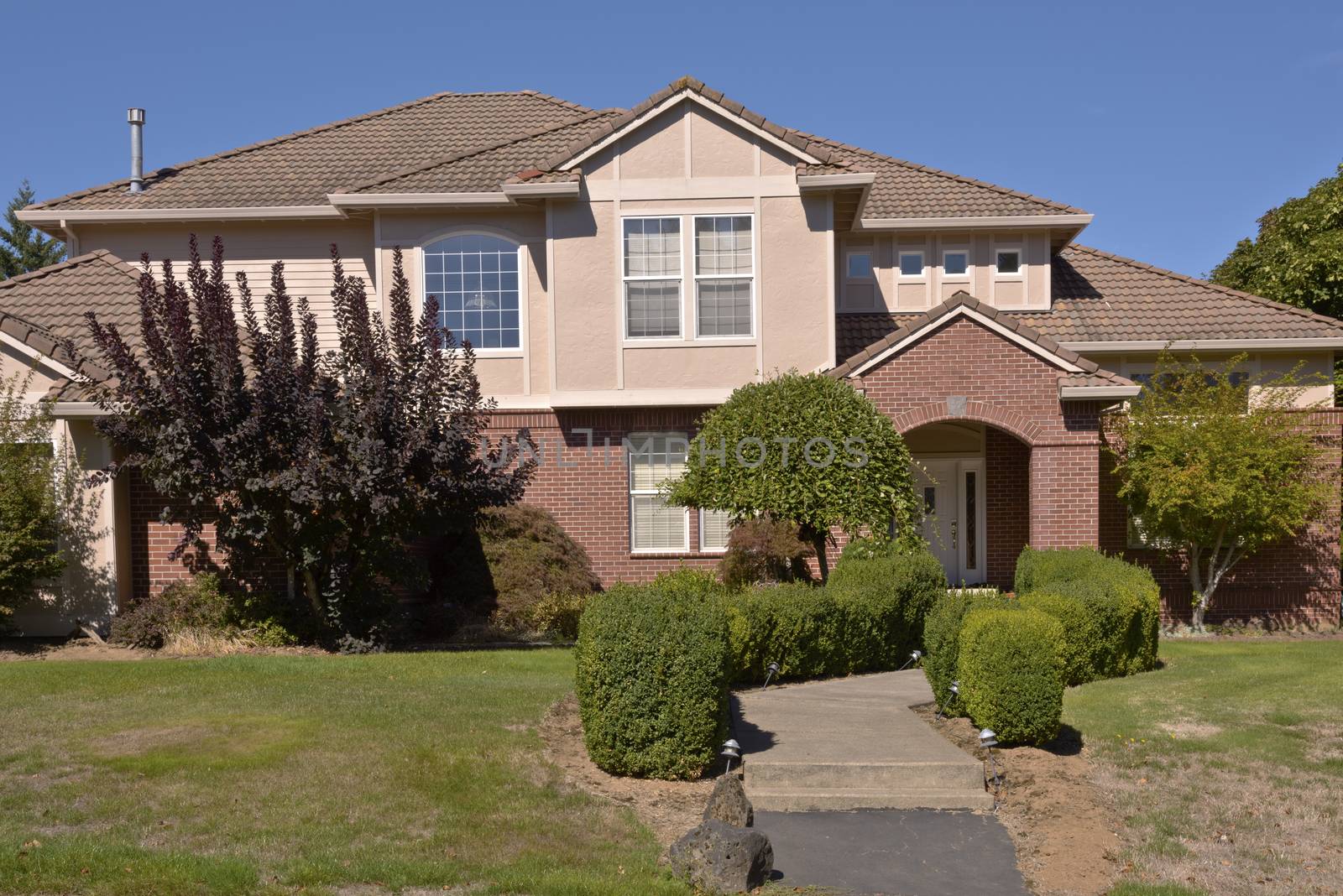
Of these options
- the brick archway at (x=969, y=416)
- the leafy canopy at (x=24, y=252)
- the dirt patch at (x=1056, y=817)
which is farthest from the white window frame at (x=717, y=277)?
the leafy canopy at (x=24, y=252)

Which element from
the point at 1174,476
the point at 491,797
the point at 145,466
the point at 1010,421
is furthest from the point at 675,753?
the point at 1174,476

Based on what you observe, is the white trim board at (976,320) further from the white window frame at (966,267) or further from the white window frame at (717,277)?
the white window frame at (966,267)

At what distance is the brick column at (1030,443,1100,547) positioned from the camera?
675 inches

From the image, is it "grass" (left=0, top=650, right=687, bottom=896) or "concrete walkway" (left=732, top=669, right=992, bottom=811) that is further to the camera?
"concrete walkway" (left=732, top=669, right=992, bottom=811)

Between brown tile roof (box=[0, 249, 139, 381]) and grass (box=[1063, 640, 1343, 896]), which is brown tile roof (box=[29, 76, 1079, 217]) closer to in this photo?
brown tile roof (box=[0, 249, 139, 381])

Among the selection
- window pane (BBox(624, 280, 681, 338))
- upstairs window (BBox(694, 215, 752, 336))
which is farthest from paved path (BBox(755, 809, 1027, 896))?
upstairs window (BBox(694, 215, 752, 336))

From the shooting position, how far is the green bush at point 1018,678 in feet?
31.9

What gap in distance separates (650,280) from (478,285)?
2.88m

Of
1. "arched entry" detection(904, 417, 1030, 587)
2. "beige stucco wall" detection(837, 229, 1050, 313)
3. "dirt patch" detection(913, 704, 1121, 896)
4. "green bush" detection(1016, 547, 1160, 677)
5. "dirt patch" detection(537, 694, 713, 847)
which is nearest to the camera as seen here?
"dirt patch" detection(913, 704, 1121, 896)

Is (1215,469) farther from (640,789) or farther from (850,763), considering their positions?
(640,789)

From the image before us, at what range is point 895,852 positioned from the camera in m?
7.77

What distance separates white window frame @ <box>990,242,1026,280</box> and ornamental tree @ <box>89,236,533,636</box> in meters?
10.9

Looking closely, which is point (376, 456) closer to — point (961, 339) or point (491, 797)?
point (491, 797)

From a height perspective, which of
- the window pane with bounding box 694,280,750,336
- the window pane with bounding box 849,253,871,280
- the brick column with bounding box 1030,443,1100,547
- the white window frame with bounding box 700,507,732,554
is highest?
the window pane with bounding box 849,253,871,280
